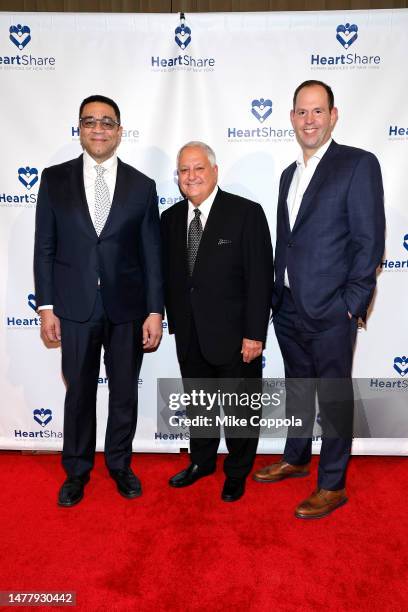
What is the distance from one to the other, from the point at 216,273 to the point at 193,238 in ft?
0.75

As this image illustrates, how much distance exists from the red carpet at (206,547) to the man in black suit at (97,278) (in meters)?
0.20

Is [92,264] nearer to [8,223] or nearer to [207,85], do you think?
[8,223]

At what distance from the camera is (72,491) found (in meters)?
→ 2.79

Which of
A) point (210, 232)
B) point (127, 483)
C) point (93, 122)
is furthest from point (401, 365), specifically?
point (93, 122)

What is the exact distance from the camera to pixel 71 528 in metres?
2.55

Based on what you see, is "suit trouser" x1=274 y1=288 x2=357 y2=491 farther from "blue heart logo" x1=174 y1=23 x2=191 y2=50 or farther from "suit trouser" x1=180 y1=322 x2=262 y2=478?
"blue heart logo" x1=174 y1=23 x2=191 y2=50

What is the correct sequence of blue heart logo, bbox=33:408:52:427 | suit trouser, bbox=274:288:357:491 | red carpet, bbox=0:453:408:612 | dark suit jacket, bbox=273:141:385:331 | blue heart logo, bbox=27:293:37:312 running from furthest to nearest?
blue heart logo, bbox=33:408:52:427, blue heart logo, bbox=27:293:37:312, suit trouser, bbox=274:288:357:491, dark suit jacket, bbox=273:141:385:331, red carpet, bbox=0:453:408:612

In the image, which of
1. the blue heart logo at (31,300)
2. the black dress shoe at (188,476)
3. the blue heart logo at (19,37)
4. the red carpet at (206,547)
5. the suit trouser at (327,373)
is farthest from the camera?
the blue heart logo at (31,300)

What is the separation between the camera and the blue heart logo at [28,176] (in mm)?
3189

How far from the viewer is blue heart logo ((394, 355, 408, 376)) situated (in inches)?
131

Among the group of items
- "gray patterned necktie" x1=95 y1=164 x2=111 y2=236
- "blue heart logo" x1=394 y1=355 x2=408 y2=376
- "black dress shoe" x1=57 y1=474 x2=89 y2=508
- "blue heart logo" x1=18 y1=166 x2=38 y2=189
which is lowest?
"black dress shoe" x1=57 y1=474 x2=89 y2=508

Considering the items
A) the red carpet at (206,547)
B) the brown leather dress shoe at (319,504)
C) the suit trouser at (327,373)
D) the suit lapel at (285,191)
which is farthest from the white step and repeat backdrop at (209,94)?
the red carpet at (206,547)

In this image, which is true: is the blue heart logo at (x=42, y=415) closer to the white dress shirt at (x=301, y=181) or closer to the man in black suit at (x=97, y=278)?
the man in black suit at (x=97, y=278)

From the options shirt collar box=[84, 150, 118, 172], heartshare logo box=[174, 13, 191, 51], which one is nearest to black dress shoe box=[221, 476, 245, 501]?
shirt collar box=[84, 150, 118, 172]
